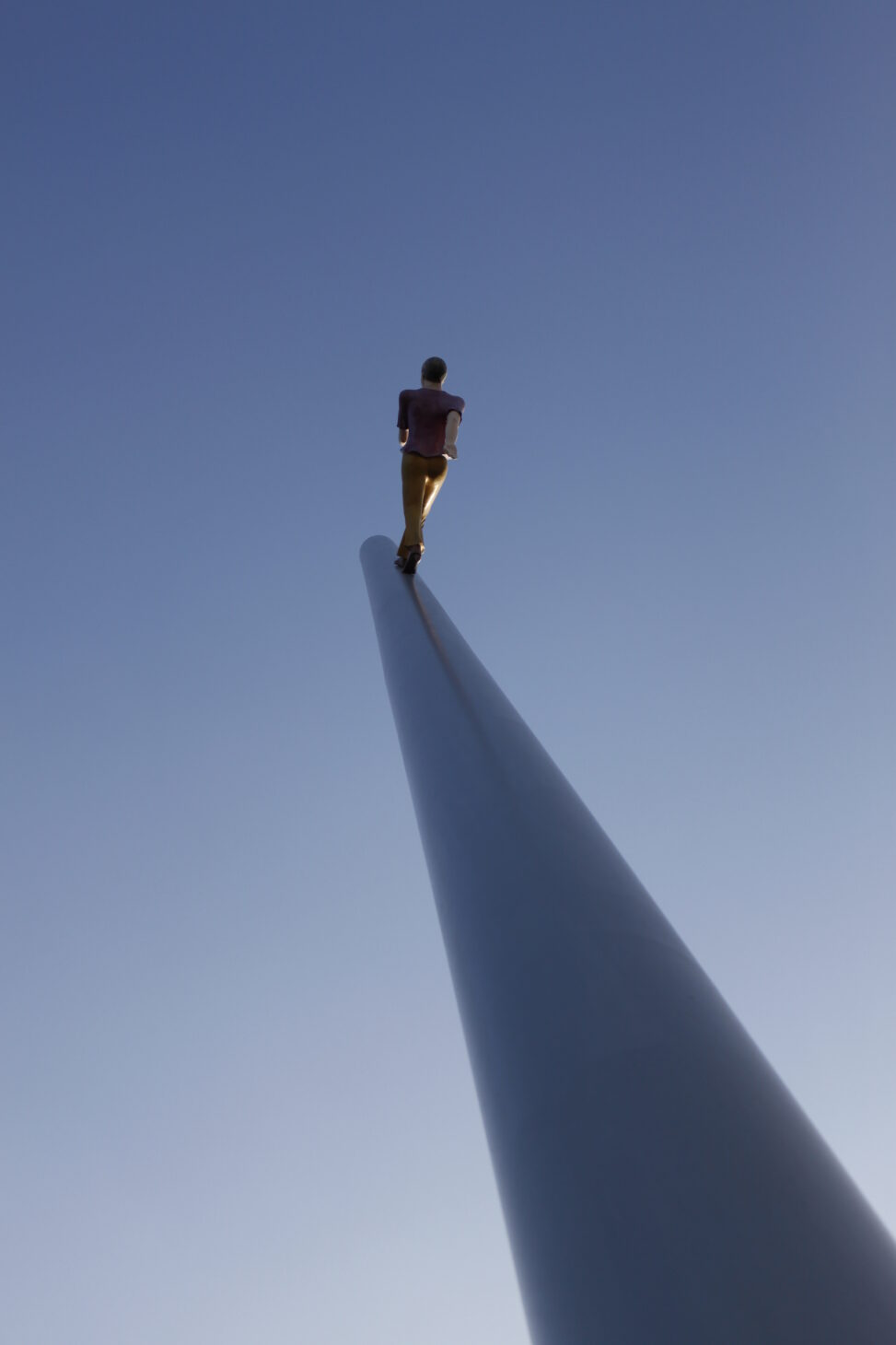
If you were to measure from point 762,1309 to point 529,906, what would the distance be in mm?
1075

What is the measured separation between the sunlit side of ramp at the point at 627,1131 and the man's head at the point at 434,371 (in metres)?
5.52

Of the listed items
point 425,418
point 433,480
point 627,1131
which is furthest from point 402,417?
point 627,1131

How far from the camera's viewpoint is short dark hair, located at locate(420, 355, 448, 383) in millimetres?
7594

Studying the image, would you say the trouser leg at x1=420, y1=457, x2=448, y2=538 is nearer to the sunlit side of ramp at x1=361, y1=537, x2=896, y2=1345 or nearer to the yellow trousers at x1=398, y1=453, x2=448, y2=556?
the yellow trousers at x1=398, y1=453, x2=448, y2=556

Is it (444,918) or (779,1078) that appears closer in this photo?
(779,1078)

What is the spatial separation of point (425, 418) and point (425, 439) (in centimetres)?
16

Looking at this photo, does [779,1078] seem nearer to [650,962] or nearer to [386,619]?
[650,962]

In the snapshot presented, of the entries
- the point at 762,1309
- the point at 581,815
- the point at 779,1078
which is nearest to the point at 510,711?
the point at 581,815

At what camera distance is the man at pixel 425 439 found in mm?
7410

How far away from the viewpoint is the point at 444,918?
106 inches

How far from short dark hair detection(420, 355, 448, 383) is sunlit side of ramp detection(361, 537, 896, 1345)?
5518mm

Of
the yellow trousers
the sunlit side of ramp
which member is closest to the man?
the yellow trousers

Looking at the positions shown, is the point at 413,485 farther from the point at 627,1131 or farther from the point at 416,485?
the point at 627,1131

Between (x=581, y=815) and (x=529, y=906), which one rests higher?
(x=581, y=815)
